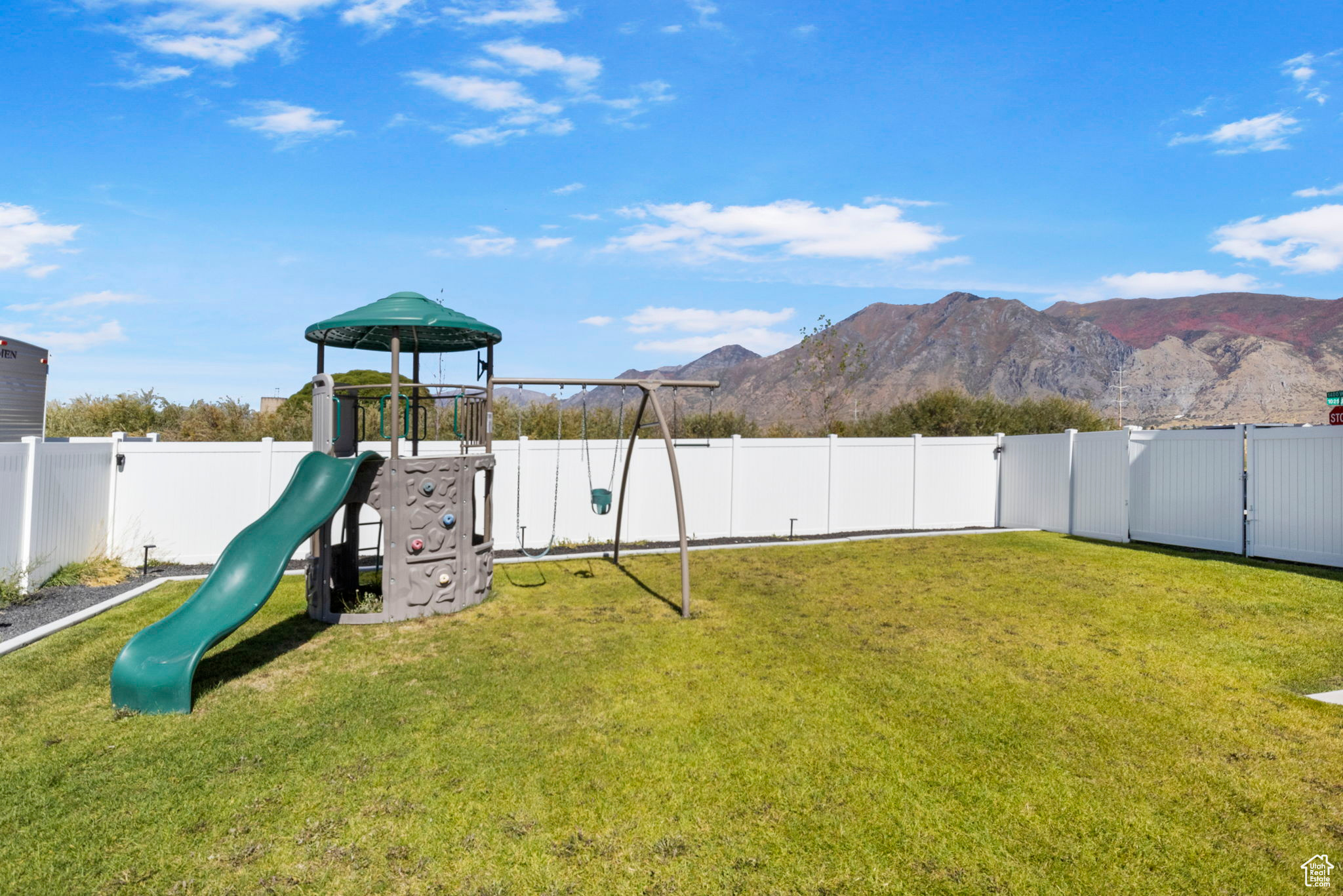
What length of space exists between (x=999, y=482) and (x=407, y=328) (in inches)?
456

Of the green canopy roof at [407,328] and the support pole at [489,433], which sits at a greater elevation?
the green canopy roof at [407,328]

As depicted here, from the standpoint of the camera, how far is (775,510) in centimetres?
1318

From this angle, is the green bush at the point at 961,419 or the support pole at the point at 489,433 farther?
the green bush at the point at 961,419

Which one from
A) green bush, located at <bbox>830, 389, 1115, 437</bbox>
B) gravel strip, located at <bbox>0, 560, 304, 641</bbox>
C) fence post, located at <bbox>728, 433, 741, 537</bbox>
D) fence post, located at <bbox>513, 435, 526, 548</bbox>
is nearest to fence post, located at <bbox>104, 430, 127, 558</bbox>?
gravel strip, located at <bbox>0, 560, 304, 641</bbox>

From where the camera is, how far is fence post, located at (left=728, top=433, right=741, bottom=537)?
1285 centimetres

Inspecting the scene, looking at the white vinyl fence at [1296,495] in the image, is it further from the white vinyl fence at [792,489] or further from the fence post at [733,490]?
the fence post at [733,490]

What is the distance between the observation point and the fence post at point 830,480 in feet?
44.2

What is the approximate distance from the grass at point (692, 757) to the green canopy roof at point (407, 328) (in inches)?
115

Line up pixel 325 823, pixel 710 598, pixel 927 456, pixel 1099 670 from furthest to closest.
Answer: pixel 927 456 < pixel 710 598 < pixel 1099 670 < pixel 325 823

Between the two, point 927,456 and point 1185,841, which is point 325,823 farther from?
point 927,456

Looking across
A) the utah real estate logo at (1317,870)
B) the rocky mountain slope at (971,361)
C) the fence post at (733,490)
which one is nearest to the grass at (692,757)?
the utah real estate logo at (1317,870)

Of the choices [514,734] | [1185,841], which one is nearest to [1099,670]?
[1185,841]

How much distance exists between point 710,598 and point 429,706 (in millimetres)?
3960

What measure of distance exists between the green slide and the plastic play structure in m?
0.01
